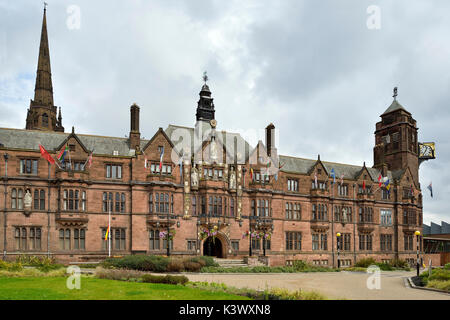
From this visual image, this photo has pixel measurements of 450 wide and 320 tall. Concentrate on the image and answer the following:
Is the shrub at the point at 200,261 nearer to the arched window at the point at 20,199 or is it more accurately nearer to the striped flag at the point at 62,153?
the striped flag at the point at 62,153

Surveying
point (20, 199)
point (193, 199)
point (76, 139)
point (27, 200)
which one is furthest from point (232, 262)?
point (20, 199)

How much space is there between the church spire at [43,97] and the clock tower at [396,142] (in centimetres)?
5845

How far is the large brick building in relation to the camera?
4509cm

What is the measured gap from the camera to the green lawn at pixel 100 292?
65.0 ft

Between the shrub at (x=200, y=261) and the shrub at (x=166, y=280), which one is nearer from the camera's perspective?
the shrub at (x=166, y=280)

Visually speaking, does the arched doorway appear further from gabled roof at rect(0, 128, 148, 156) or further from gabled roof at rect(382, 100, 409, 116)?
gabled roof at rect(382, 100, 409, 116)

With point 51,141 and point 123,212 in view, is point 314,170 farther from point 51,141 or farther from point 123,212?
point 51,141

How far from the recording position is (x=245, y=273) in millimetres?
40125

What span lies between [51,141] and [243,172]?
2302cm

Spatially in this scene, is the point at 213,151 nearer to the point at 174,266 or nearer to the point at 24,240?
the point at 174,266

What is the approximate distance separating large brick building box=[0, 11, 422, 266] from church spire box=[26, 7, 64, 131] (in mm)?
28800

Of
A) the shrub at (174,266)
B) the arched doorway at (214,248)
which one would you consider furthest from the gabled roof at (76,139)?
the arched doorway at (214,248)

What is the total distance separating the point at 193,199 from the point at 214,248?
7.45m
